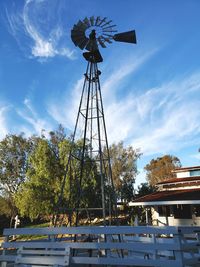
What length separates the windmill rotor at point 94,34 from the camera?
10288 mm

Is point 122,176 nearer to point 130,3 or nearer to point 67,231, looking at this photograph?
point 130,3

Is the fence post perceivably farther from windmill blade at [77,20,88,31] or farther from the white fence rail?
windmill blade at [77,20,88,31]

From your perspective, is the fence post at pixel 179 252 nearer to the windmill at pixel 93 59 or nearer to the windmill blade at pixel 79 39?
the windmill at pixel 93 59

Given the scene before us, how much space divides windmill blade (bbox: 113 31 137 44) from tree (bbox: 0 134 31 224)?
24.2 m

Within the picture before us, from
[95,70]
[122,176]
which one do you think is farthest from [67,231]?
[122,176]

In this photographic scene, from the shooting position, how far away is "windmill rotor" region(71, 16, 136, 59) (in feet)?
33.8

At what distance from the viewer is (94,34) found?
1040 centimetres

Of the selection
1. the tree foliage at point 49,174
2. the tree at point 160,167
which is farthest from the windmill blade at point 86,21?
the tree at point 160,167

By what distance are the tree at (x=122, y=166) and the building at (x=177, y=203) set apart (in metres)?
11.7

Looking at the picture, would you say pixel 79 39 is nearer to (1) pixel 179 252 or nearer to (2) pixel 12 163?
(1) pixel 179 252

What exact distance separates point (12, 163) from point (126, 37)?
25.0 metres

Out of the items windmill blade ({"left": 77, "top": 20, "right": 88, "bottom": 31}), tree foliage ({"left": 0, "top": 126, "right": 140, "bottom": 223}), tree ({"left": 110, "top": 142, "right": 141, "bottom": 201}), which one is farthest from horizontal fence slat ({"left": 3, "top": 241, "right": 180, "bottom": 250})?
tree ({"left": 110, "top": 142, "right": 141, "bottom": 201})

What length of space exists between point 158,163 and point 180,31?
138ft

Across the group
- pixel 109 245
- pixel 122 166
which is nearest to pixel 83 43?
pixel 109 245
